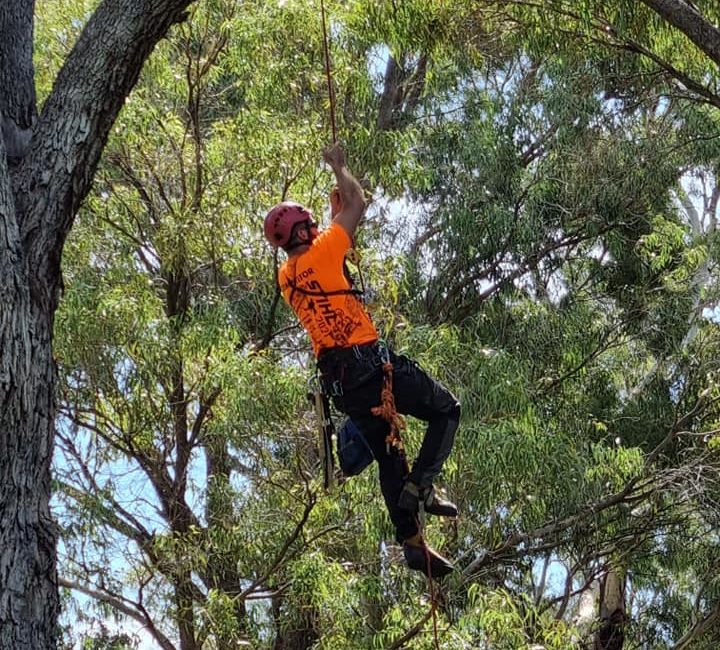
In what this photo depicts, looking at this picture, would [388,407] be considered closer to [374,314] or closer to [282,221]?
[282,221]

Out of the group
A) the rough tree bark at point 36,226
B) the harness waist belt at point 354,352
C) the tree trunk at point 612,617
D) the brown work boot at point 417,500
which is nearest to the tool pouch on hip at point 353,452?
the brown work boot at point 417,500

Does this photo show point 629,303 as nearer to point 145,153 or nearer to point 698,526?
point 698,526

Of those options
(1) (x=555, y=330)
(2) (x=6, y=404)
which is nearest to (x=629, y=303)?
(1) (x=555, y=330)

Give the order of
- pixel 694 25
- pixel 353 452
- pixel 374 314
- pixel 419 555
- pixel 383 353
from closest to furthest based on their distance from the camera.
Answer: pixel 383 353
pixel 419 555
pixel 353 452
pixel 694 25
pixel 374 314

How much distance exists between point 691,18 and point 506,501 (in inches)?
160

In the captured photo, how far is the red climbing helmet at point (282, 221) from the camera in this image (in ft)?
12.1

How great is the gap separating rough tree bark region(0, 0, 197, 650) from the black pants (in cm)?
95

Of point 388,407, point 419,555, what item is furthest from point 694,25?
point 419,555

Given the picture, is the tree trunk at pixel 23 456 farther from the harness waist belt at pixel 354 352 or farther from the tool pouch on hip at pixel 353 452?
the tool pouch on hip at pixel 353 452

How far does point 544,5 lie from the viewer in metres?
6.57

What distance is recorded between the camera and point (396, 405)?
389cm

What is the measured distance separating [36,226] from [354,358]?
3.47ft

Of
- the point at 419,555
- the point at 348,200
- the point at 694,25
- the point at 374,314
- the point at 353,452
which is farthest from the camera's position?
the point at 374,314

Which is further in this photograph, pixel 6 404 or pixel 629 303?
pixel 629 303
